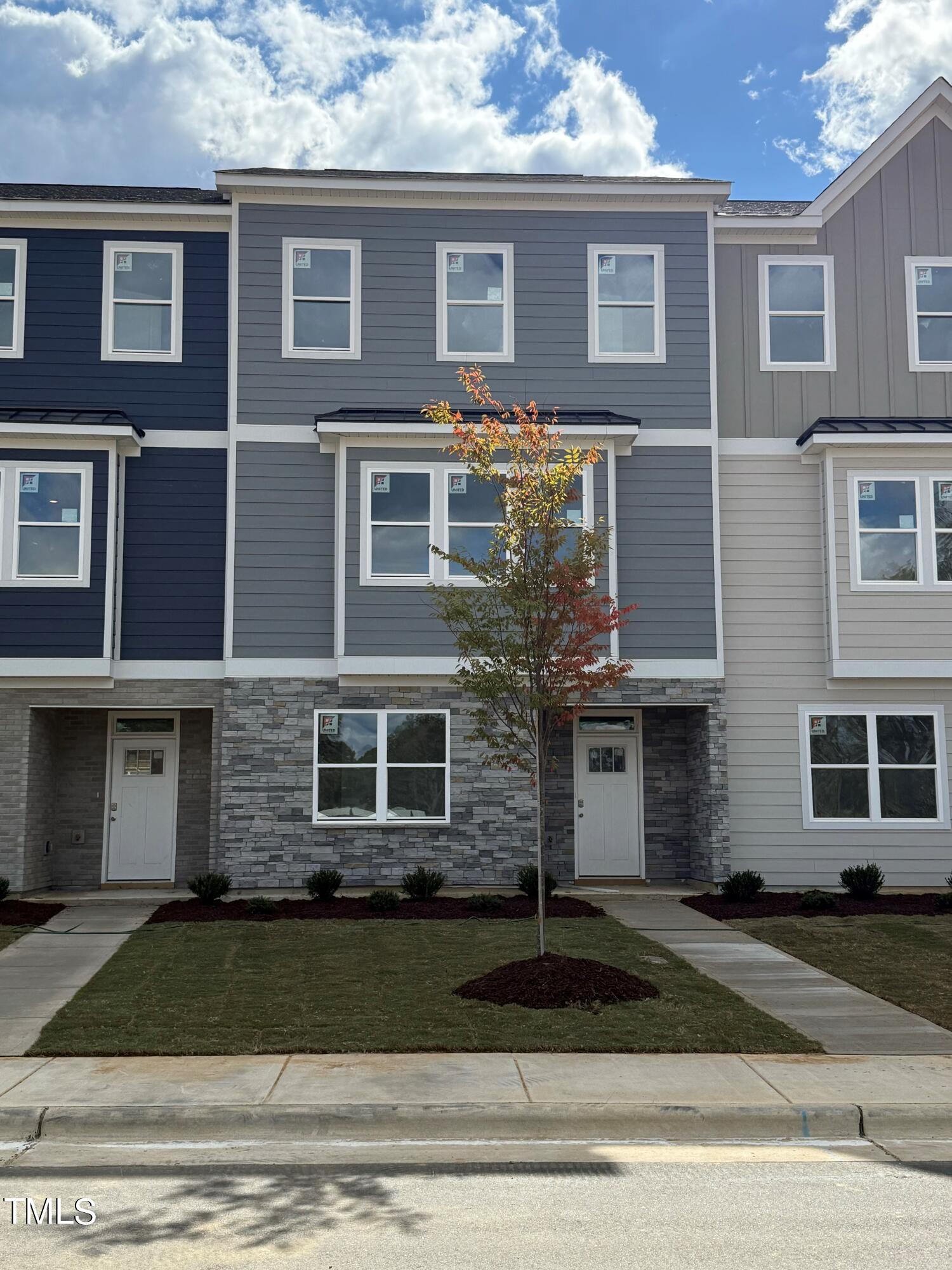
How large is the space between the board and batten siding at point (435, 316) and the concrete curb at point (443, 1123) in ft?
38.8

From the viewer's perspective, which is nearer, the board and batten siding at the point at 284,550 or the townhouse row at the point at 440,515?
the townhouse row at the point at 440,515

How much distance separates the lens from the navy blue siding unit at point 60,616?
16609mm

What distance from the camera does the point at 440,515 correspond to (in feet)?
55.8

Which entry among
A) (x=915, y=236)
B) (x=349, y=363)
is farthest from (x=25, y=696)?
(x=915, y=236)

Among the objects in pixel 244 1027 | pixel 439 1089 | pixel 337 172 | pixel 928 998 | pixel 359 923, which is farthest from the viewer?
pixel 337 172

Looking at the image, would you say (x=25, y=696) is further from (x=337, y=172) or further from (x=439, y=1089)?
(x=439, y=1089)

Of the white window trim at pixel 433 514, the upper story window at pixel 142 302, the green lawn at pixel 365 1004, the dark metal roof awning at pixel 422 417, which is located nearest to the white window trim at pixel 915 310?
the dark metal roof awning at pixel 422 417

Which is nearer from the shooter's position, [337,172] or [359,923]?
[359,923]

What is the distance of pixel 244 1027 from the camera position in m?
9.11

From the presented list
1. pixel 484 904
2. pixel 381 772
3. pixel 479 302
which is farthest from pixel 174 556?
pixel 484 904

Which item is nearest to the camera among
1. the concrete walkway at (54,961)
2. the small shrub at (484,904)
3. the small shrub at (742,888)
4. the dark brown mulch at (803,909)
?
the concrete walkway at (54,961)

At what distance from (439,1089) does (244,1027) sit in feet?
7.27

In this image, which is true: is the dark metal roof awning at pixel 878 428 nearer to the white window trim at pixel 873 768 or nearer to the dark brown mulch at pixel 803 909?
the white window trim at pixel 873 768

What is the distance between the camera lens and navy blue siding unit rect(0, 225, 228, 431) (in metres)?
17.4
